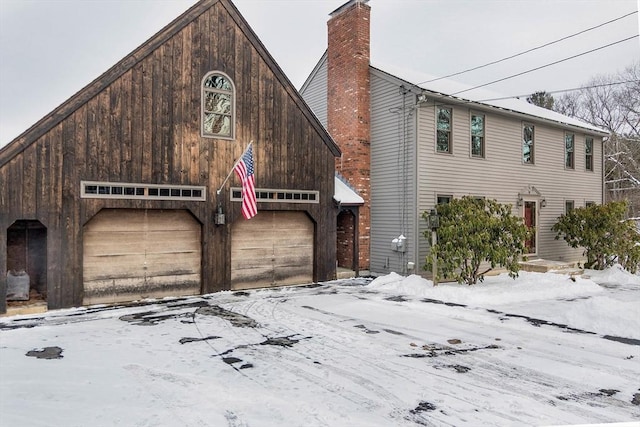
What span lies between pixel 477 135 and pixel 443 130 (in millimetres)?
1567

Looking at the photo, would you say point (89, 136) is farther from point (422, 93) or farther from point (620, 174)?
point (620, 174)

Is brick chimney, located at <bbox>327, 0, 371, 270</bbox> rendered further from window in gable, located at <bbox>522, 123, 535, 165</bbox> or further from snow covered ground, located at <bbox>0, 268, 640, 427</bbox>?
window in gable, located at <bbox>522, 123, 535, 165</bbox>

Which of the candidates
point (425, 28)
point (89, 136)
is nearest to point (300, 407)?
point (425, 28)

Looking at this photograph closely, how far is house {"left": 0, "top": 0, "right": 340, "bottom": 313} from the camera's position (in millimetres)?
8438

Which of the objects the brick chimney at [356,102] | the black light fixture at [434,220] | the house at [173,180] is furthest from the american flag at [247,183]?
the brick chimney at [356,102]

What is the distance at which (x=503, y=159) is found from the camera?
1460cm

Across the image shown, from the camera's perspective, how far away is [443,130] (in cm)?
1313

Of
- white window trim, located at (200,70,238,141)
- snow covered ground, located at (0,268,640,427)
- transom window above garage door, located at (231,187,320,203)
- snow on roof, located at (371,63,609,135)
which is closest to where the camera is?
snow covered ground, located at (0,268,640,427)

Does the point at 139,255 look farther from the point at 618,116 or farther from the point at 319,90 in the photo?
the point at 618,116

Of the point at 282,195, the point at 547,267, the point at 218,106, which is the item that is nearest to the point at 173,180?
the point at 218,106

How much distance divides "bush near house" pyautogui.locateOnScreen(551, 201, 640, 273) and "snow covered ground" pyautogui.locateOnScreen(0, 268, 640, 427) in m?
6.26

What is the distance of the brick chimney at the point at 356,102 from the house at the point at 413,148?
0.11 feet

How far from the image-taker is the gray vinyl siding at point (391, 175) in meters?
12.6

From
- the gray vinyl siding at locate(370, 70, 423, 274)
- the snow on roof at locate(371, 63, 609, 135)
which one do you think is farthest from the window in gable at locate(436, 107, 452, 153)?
the gray vinyl siding at locate(370, 70, 423, 274)
